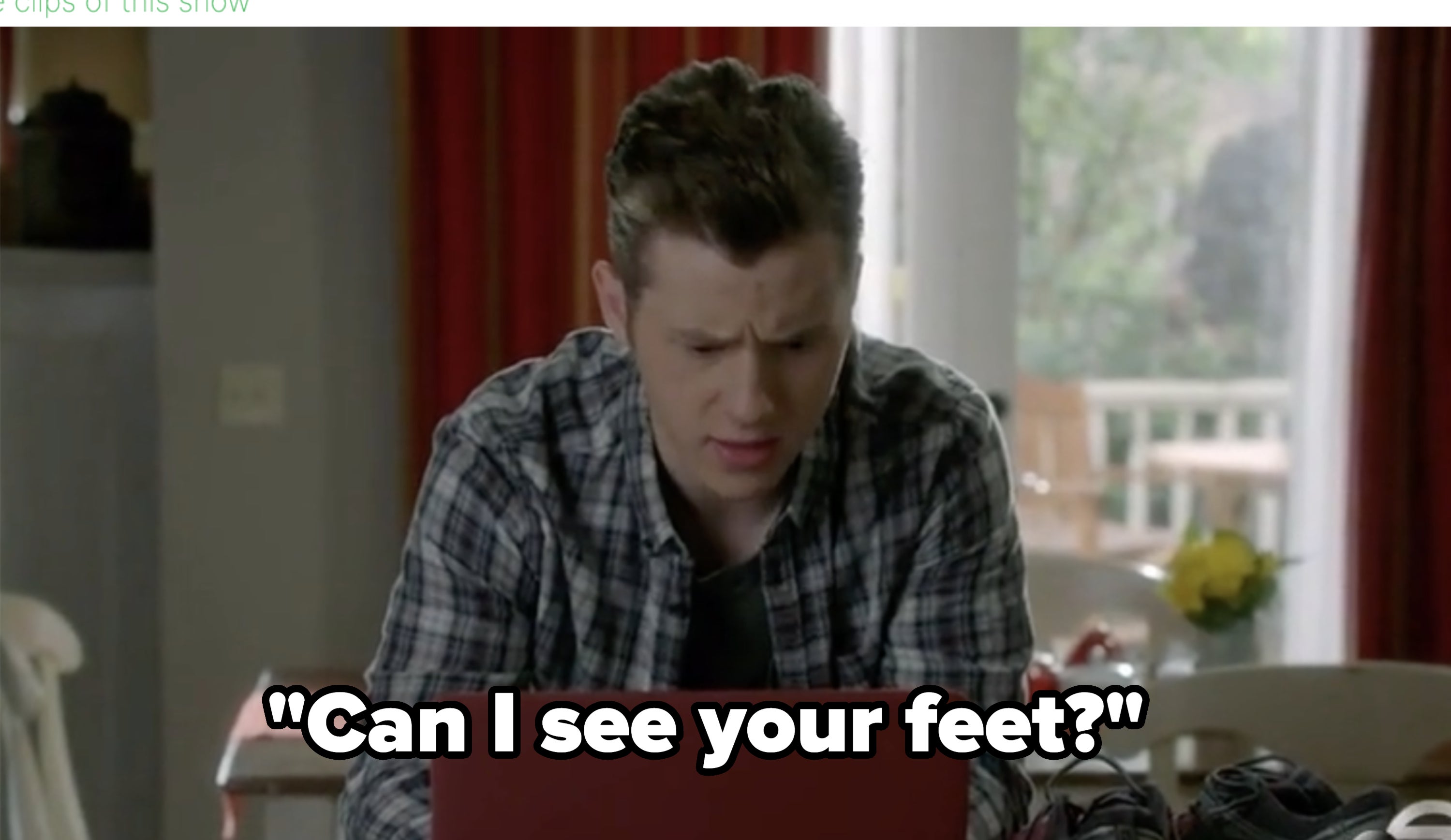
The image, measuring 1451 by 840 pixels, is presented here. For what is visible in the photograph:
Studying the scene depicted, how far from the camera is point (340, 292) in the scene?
1822mm

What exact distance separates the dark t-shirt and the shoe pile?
193 millimetres

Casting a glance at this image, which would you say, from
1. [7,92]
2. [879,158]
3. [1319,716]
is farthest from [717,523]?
[7,92]

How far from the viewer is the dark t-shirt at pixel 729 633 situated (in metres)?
0.96

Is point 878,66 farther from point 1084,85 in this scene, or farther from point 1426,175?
point 1426,175

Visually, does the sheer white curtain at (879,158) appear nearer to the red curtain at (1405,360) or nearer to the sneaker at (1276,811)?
the red curtain at (1405,360)

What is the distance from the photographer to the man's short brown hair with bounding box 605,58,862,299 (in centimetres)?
80

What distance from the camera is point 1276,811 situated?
79 centimetres

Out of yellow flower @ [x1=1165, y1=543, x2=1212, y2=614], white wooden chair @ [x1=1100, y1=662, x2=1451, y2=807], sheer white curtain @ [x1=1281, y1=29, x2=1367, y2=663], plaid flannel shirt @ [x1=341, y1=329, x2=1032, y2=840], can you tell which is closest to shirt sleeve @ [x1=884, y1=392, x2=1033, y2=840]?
plaid flannel shirt @ [x1=341, y1=329, x2=1032, y2=840]

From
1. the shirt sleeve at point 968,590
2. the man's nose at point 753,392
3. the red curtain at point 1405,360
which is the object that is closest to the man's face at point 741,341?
the man's nose at point 753,392

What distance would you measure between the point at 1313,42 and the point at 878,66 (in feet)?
1.75

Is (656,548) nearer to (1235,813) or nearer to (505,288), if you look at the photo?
(1235,813)

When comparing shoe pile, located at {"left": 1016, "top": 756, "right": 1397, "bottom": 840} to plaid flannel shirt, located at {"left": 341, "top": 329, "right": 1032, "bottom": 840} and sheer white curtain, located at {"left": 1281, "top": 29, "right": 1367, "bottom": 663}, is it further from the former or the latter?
sheer white curtain, located at {"left": 1281, "top": 29, "right": 1367, "bottom": 663}

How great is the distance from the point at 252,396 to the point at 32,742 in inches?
22.8
